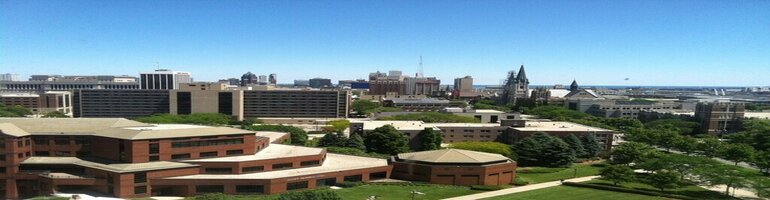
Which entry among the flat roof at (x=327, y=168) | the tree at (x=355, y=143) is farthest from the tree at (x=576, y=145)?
the flat roof at (x=327, y=168)

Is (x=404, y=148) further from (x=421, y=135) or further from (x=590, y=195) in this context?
(x=590, y=195)

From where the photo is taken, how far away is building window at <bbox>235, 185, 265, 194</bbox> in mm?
45531

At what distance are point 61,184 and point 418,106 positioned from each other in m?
131

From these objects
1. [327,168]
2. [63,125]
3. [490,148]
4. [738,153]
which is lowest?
[327,168]

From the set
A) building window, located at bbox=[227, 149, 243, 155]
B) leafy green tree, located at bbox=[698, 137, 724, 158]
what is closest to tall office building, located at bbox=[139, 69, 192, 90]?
building window, located at bbox=[227, 149, 243, 155]

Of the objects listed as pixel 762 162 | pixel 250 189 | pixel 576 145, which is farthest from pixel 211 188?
pixel 762 162

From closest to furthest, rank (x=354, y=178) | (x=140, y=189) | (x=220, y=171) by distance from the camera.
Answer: (x=140, y=189) < (x=220, y=171) < (x=354, y=178)

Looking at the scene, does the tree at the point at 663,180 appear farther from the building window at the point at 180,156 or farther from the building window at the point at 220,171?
the building window at the point at 180,156

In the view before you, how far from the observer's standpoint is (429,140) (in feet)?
252

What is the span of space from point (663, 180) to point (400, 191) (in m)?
27.3

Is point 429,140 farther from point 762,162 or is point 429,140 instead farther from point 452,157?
point 762,162

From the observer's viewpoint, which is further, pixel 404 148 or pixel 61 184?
pixel 404 148

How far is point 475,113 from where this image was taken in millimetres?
125188

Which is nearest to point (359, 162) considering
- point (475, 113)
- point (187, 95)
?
point (475, 113)
